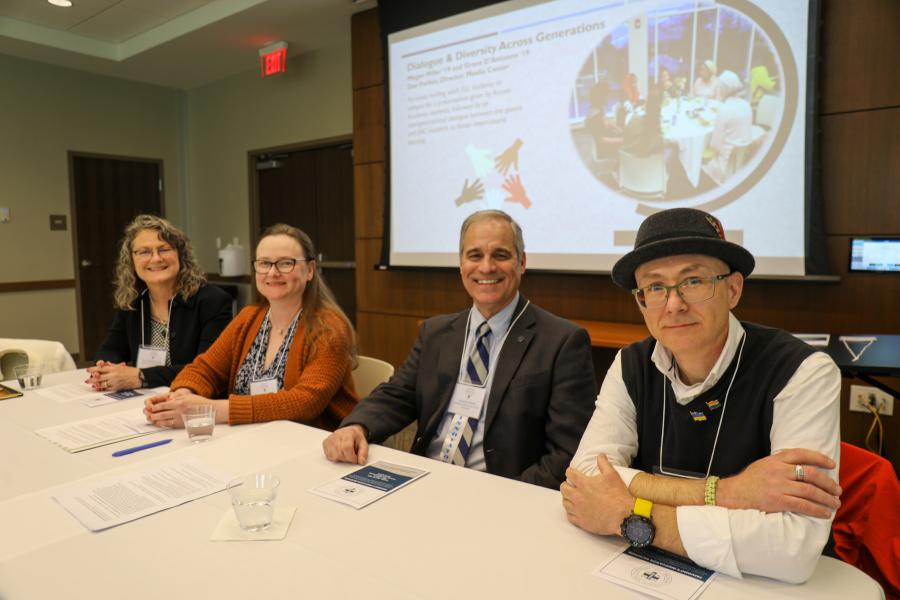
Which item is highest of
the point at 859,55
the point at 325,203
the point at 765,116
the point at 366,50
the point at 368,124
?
the point at 366,50

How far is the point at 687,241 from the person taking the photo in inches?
46.8

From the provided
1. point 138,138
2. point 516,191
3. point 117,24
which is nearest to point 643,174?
point 516,191

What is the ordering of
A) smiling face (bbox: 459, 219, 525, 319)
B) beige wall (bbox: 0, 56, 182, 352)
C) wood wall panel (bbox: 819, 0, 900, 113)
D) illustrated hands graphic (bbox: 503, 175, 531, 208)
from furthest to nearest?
beige wall (bbox: 0, 56, 182, 352)
illustrated hands graphic (bbox: 503, 175, 531, 208)
wood wall panel (bbox: 819, 0, 900, 113)
smiling face (bbox: 459, 219, 525, 319)

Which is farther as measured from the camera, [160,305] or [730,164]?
[730,164]

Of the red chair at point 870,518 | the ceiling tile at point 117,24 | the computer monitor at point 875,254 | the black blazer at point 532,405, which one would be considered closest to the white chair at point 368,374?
the black blazer at point 532,405

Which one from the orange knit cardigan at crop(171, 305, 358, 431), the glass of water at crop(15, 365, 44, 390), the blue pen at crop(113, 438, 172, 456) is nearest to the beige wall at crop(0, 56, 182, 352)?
the glass of water at crop(15, 365, 44, 390)

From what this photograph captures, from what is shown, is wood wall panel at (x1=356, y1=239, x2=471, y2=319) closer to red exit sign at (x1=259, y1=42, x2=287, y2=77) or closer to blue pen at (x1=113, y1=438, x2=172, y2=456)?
red exit sign at (x1=259, y1=42, x2=287, y2=77)

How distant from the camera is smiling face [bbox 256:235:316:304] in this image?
2.23m

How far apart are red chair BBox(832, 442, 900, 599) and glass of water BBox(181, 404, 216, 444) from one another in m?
1.60

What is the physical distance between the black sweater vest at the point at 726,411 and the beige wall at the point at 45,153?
645cm

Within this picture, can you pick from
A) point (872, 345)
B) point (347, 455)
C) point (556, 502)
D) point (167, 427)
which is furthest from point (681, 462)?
point (167, 427)

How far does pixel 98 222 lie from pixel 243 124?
6.27 ft

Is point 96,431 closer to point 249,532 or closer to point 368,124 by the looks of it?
point 249,532

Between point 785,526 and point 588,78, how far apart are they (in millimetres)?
2939
